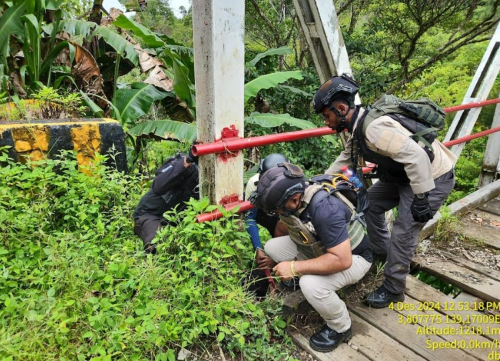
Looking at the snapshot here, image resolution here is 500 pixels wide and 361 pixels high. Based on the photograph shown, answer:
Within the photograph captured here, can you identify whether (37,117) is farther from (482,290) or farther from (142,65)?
(482,290)

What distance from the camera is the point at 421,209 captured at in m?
→ 2.32

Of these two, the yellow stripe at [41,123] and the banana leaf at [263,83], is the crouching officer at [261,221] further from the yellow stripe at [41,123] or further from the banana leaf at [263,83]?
the banana leaf at [263,83]

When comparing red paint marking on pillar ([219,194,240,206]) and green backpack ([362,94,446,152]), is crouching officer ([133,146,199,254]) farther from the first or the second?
green backpack ([362,94,446,152])

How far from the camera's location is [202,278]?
2111 mm

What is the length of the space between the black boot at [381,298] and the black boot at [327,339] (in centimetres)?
40

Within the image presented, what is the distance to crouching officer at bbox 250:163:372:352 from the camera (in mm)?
2029

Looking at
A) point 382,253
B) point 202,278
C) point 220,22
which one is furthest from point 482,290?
point 220,22

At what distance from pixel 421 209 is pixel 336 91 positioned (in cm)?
96

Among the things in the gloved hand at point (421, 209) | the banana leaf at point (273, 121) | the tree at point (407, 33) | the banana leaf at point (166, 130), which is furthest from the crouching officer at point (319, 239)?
the tree at point (407, 33)

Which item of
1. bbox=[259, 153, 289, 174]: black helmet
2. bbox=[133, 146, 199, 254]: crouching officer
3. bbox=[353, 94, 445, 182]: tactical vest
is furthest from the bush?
bbox=[353, 94, 445, 182]: tactical vest

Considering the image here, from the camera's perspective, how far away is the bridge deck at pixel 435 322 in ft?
7.27

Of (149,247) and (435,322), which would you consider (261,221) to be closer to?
(149,247)

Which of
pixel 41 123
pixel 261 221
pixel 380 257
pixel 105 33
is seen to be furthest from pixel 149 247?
pixel 105 33

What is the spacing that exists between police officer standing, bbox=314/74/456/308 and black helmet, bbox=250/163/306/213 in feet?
1.98
